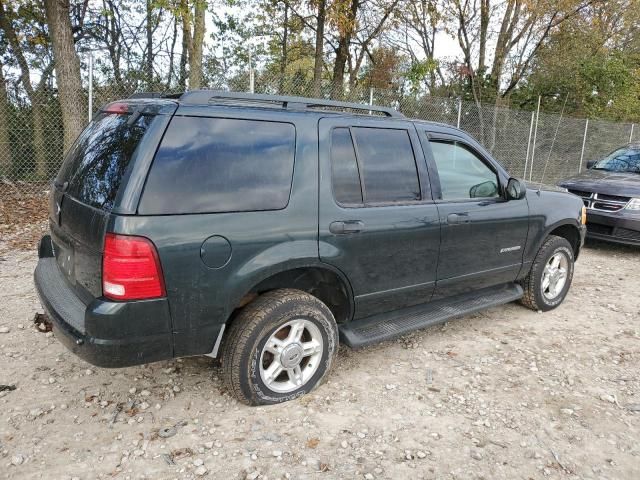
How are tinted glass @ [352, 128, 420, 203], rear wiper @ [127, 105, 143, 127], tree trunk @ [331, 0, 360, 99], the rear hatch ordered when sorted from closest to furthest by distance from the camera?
the rear hatch, rear wiper @ [127, 105, 143, 127], tinted glass @ [352, 128, 420, 203], tree trunk @ [331, 0, 360, 99]

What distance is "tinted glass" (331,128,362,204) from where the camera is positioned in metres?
3.11

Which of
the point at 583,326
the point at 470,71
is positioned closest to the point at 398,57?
the point at 470,71

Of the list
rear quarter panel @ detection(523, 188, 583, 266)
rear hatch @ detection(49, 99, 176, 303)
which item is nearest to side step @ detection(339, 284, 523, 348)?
rear quarter panel @ detection(523, 188, 583, 266)

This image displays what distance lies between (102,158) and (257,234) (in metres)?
0.99

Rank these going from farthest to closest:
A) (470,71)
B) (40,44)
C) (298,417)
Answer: (470,71), (40,44), (298,417)

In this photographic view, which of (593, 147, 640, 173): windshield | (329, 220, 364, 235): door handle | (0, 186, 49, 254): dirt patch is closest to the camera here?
(329, 220, 364, 235): door handle

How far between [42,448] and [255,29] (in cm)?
1786

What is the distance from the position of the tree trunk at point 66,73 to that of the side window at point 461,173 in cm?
695

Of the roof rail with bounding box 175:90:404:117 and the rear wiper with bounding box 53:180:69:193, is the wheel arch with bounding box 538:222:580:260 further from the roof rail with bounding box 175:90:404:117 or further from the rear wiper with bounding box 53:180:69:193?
the rear wiper with bounding box 53:180:69:193

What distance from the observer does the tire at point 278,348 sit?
281 cm

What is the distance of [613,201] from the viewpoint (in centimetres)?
713

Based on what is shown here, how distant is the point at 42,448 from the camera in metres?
2.57

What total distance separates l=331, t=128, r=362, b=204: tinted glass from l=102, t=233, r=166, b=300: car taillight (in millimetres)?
1230

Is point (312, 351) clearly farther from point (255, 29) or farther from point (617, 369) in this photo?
point (255, 29)
